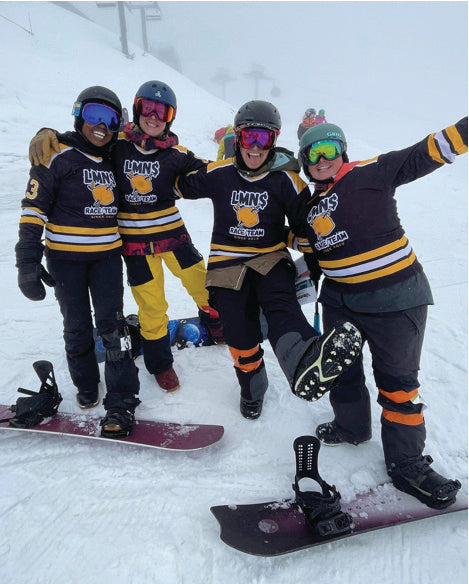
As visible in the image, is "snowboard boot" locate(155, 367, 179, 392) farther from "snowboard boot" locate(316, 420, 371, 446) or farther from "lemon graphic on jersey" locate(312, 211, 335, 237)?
"lemon graphic on jersey" locate(312, 211, 335, 237)

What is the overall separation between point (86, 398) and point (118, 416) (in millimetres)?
523

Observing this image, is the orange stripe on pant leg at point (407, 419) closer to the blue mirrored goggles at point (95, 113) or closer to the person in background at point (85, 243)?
the person in background at point (85, 243)

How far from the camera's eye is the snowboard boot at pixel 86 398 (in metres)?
3.00

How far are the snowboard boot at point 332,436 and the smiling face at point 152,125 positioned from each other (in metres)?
2.57

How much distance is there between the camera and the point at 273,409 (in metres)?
3.00

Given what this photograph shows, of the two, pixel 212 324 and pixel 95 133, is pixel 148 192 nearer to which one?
pixel 95 133

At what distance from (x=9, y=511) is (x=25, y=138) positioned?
40.2 feet

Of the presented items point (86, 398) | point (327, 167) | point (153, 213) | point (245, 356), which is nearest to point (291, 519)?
point (245, 356)

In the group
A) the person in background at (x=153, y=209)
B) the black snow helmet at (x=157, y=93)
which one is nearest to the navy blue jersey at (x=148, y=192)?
the person in background at (x=153, y=209)

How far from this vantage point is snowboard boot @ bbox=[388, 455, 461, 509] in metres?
2.07

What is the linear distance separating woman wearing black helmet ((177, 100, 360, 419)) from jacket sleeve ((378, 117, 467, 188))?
1.90 feet

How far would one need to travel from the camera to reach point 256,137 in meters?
2.44

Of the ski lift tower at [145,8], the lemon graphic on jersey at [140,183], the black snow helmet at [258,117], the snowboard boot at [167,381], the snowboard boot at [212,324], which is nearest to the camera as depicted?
the black snow helmet at [258,117]

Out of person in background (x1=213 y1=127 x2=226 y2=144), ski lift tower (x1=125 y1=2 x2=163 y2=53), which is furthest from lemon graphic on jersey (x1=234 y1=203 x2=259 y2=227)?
ski lift tower (x1=125 y1=2 x2=163 y2=53)
